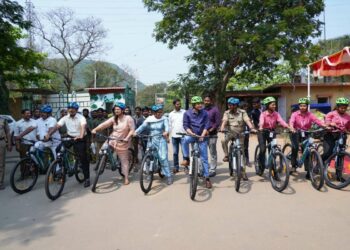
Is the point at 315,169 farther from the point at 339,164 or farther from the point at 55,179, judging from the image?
the point at 55,179

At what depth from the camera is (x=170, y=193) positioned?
6.70m

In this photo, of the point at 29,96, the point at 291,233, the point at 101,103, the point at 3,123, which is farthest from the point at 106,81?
the point at 291,233

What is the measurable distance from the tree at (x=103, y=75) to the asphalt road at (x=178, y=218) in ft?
151

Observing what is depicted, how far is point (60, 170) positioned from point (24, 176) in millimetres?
936

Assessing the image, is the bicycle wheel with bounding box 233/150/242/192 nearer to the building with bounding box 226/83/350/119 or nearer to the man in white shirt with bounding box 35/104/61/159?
the man in white shirt with bounding box 35/104/61/159

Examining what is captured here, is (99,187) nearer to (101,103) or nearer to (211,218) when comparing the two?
(211,218)

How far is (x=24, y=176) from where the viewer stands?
7.12 meters

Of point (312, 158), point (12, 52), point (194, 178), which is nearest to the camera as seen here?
point (194, 178)

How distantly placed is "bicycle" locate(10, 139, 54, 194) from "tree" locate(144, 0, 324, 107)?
1623cm

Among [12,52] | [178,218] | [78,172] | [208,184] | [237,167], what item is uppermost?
[12,52]

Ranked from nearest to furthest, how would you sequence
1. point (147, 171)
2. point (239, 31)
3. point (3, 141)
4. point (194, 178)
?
point (194, 178) → point (147, 171) → point (3, 141) → point (239, 31)

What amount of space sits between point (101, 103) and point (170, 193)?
14850mm

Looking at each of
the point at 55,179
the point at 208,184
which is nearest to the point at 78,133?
the point at 55,179

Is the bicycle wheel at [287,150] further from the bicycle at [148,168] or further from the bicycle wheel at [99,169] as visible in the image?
the bicycle wheel at [99,169]
